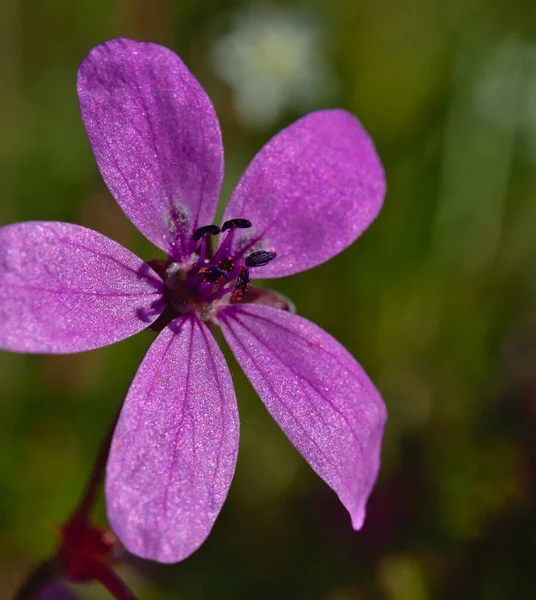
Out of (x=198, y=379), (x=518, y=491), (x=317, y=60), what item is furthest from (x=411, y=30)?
(x=198, y=379)

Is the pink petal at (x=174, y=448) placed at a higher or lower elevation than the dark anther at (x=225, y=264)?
lower

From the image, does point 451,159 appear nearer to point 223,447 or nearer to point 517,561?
point 517,561

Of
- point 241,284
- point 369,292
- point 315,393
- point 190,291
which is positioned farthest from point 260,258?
point 369,292

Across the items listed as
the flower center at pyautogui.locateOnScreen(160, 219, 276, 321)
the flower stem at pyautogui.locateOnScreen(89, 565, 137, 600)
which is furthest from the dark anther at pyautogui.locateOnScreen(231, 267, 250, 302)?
the flower stem at pyautogui.locateOnScreen(89, 565, 137, 600)

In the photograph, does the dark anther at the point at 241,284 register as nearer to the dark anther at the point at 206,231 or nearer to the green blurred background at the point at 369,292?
the dark anther at the point at 206,231

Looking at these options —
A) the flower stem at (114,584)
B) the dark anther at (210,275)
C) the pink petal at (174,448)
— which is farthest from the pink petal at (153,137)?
the flower stem at (114,584)

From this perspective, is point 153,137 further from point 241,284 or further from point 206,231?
point 241,284

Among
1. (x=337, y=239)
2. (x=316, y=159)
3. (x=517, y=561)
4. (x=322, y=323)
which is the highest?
(x=316, y=159)
